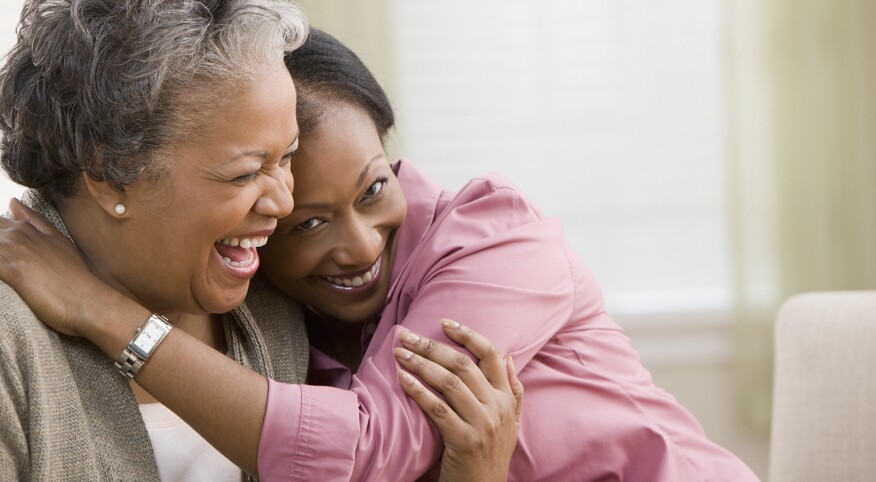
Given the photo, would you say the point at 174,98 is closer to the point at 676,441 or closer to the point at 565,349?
the point at 565,349

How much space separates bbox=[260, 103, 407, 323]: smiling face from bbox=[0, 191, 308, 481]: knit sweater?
1.13ft

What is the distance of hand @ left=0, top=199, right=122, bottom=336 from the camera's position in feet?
4.29

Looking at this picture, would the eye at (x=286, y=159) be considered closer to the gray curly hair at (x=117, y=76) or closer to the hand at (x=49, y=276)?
the gray curly hair at (x=117, y=76)

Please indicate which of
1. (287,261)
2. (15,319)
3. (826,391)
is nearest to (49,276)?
(15,319)

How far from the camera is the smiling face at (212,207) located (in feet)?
4.39

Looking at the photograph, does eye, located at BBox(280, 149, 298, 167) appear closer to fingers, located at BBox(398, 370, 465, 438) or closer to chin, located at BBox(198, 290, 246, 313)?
chin, located at BBox(198, 290, 246, 313)

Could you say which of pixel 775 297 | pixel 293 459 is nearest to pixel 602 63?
pixel 775 297

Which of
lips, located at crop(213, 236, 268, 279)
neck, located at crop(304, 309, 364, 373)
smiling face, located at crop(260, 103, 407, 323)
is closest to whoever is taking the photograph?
lips, located at crop(213, 236, 268, 279)

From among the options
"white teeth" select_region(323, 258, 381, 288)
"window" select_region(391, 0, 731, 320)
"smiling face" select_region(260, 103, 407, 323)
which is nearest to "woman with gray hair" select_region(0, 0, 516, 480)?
"smiling face" select_region(260, 103, 407, 323)

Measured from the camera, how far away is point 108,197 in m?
1.36

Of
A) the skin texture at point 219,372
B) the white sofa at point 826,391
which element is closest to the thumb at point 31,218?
the skin texture at point 219,372

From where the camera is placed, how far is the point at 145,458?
1.42 meters

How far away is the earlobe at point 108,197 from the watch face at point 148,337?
0.48 feet

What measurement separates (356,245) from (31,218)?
0.46 m
